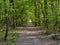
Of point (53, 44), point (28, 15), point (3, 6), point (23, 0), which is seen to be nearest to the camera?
point (53, 44)

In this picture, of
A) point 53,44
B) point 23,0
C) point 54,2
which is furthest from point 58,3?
point 53,44

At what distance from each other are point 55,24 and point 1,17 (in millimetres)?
4645

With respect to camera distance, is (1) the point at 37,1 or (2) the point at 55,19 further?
(1) the point at 37,1

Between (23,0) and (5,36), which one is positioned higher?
(23,0)

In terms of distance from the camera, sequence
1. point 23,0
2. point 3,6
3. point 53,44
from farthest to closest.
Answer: point 23,0 → point 3,6 → point 53,44

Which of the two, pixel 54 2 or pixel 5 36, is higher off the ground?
pixel 54 2

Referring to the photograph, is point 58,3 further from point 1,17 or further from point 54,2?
point 1,17

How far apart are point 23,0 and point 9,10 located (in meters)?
5.67

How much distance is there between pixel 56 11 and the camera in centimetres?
1509

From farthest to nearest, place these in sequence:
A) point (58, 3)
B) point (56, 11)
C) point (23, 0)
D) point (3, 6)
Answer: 1. point (23, 0)
2. point (58, 3)
3. point (56, 11)
4. point (3, 6)

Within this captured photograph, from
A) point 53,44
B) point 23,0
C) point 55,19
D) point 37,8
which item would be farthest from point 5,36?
point 37,8

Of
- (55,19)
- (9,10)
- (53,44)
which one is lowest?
(53,44)

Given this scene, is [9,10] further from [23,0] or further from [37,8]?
[37,8]

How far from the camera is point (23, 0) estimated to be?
58.2ft
